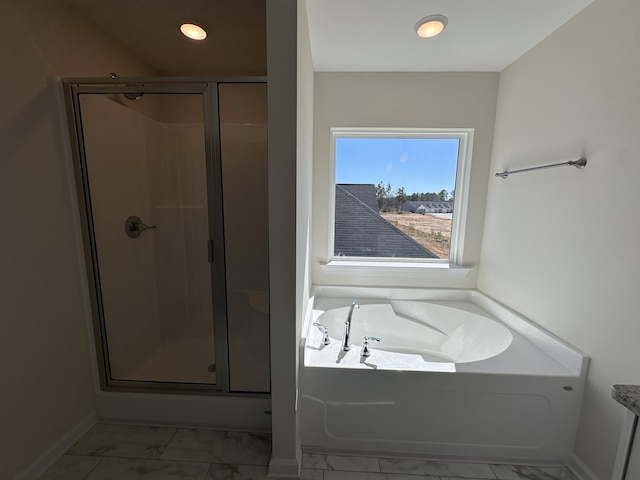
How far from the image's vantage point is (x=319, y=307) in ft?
6.74

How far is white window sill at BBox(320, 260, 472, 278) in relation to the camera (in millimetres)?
2197

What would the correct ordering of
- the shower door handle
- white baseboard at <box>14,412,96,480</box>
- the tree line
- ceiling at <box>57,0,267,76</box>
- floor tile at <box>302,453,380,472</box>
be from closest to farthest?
white baseboard at <box>14,412,96,480</box> → floor tile at <box>302,453,380,472</box> → ceiling at <box>57,0,267,76</box> → the shower door handle → the tree line

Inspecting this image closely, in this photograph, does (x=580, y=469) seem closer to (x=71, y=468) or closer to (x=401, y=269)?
(x=401, y=269)

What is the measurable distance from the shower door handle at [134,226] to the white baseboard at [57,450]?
112 cm

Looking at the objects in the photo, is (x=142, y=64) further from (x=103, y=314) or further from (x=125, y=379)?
(x=125, y=379)

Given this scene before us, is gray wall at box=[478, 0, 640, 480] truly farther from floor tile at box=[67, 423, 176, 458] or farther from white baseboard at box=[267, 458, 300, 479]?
floor tile at box=[67, 423, 176, 458]

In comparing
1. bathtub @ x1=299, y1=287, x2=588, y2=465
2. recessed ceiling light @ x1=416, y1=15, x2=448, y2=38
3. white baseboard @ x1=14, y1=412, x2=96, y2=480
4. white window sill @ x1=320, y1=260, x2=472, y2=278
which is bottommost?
white baseboard @ x1=14, y1=412, x2=96, y2=480

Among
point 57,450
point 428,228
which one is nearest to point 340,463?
point 57,450

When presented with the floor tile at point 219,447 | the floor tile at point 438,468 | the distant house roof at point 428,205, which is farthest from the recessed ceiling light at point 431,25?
the floor tile at point 219,447

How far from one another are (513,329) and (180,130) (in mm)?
2690

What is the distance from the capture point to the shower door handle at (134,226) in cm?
187

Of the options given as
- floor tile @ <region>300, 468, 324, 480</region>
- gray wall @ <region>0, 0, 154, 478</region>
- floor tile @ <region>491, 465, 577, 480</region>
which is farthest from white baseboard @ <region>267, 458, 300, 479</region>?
gray wall @ <region>0, 0, 154, 478</region>

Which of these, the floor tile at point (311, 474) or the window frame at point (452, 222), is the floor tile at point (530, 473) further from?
the window frame at point (452, 222)

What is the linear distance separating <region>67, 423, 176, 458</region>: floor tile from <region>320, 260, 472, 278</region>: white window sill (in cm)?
149
